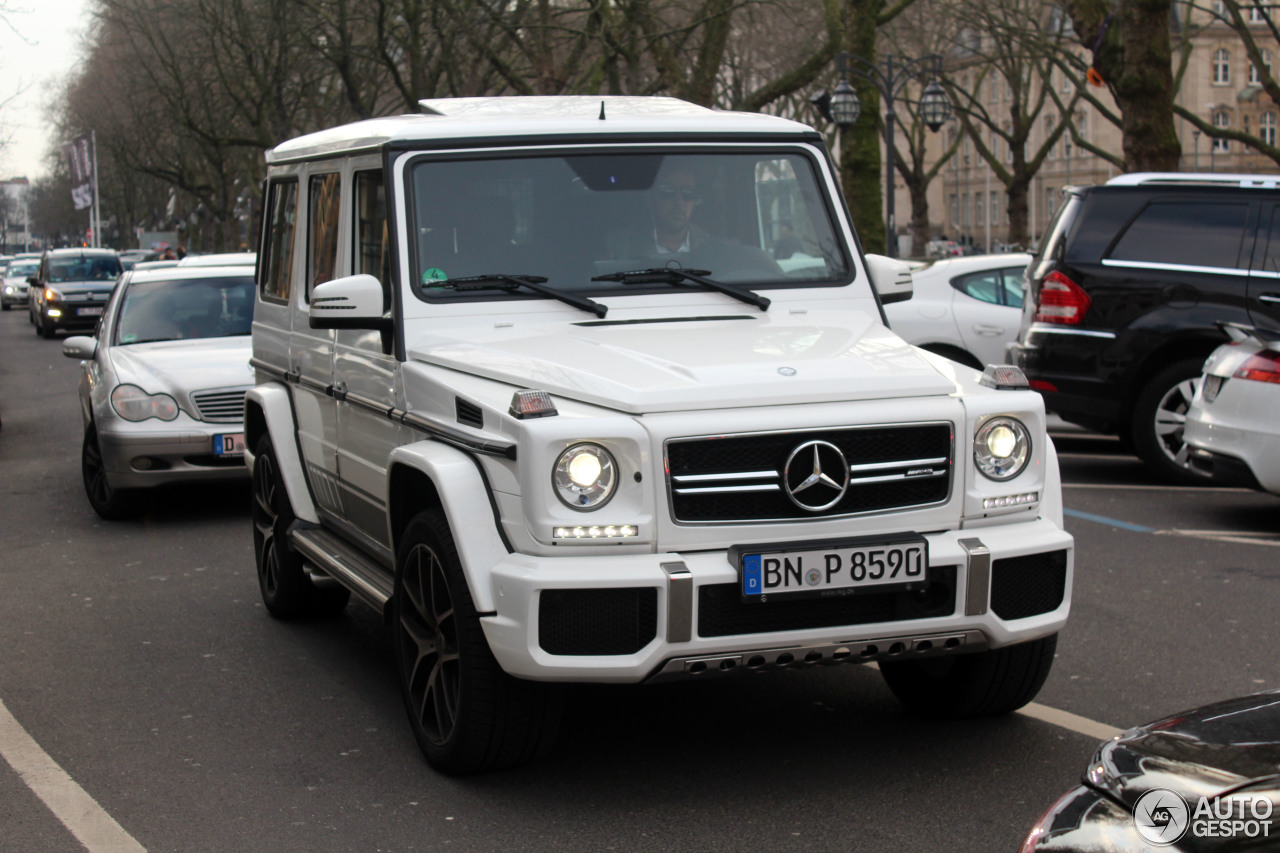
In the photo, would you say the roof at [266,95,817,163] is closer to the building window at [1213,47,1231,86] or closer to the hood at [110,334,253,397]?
the hood at [110,334,253,397]

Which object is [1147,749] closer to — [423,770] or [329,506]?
[423,770]

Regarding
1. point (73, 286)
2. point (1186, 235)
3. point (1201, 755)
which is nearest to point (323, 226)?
point (1201, 755)

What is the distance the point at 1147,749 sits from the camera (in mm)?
2674

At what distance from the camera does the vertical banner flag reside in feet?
225

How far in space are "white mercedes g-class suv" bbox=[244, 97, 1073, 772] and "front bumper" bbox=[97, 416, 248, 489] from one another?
12.9ft

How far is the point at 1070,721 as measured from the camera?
526cm

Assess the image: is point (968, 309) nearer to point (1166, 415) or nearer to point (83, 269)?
point (1166, 415)

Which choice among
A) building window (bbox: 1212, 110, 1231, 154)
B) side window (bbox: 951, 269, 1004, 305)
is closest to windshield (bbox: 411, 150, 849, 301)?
side window (bbox: 951, 269, 1004, 305)

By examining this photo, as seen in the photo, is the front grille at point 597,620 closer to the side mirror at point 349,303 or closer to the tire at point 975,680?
the tire at point 975,680

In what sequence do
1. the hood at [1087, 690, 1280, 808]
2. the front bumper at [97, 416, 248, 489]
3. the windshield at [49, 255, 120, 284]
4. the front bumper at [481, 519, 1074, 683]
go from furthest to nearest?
the windshield at [49, 255, 120, 284], the front bumper at [97, 416, 248, 489], the front bumper at [481, 519, 1074, 683], the hood at [1087, 690, 1280, 808]

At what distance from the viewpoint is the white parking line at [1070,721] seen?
5117 millimetres

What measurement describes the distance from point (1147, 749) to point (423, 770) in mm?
2755

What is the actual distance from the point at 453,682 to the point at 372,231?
1844mm

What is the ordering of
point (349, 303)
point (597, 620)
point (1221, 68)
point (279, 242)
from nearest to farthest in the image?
1. point (597, 620)
2. point (349, 303)
3. point (279, 242)
4. point (1221, 68)
